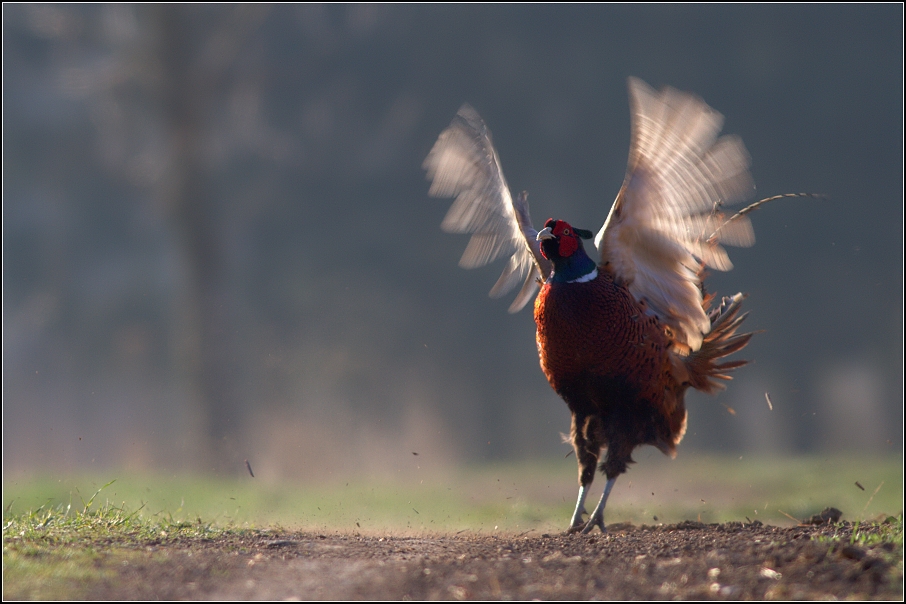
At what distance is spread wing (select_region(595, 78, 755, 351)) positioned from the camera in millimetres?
4574

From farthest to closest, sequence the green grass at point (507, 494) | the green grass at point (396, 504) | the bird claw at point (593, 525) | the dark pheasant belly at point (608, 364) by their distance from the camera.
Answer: the green grass at point (507, 494)
the bird claw at point (593, 525)
the dark pheasant belly at point (608, 364)
the green grass at point (396, 504)

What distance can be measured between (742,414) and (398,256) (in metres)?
5.68

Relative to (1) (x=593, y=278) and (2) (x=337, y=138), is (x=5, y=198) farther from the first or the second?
(1) (x=593, y=278)

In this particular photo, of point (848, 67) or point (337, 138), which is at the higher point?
point (848, 67)

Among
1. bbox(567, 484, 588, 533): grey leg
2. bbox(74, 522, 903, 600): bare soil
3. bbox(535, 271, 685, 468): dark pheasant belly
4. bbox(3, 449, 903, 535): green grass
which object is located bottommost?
bbox(3, 449, 903, 535): green grass

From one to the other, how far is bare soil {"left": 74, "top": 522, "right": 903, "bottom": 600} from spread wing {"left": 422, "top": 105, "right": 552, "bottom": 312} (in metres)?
2.13

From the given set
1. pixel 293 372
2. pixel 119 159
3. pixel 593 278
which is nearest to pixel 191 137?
pixel 119 159

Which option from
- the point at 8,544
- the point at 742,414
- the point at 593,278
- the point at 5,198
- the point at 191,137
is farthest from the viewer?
the point at 5,198

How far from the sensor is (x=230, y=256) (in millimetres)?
13969

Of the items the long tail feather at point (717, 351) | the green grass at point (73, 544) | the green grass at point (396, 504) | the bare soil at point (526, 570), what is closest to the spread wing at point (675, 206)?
the long tail feather at point (717, 351)

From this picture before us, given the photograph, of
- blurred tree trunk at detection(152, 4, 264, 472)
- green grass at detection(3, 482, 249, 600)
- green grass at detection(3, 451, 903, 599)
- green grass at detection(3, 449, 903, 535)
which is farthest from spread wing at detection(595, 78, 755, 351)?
blurred tree trunk at detection(152, 4, 264, 472)

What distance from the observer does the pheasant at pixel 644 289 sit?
4.63 m

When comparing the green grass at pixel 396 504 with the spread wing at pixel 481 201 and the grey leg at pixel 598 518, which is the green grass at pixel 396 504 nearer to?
the grey leg at pixel 598 518

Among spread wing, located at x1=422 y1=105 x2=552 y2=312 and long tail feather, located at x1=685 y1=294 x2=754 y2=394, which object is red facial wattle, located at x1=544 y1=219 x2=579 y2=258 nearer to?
spread wing, located at x1=422 y1=105 x2=552 y2=312
